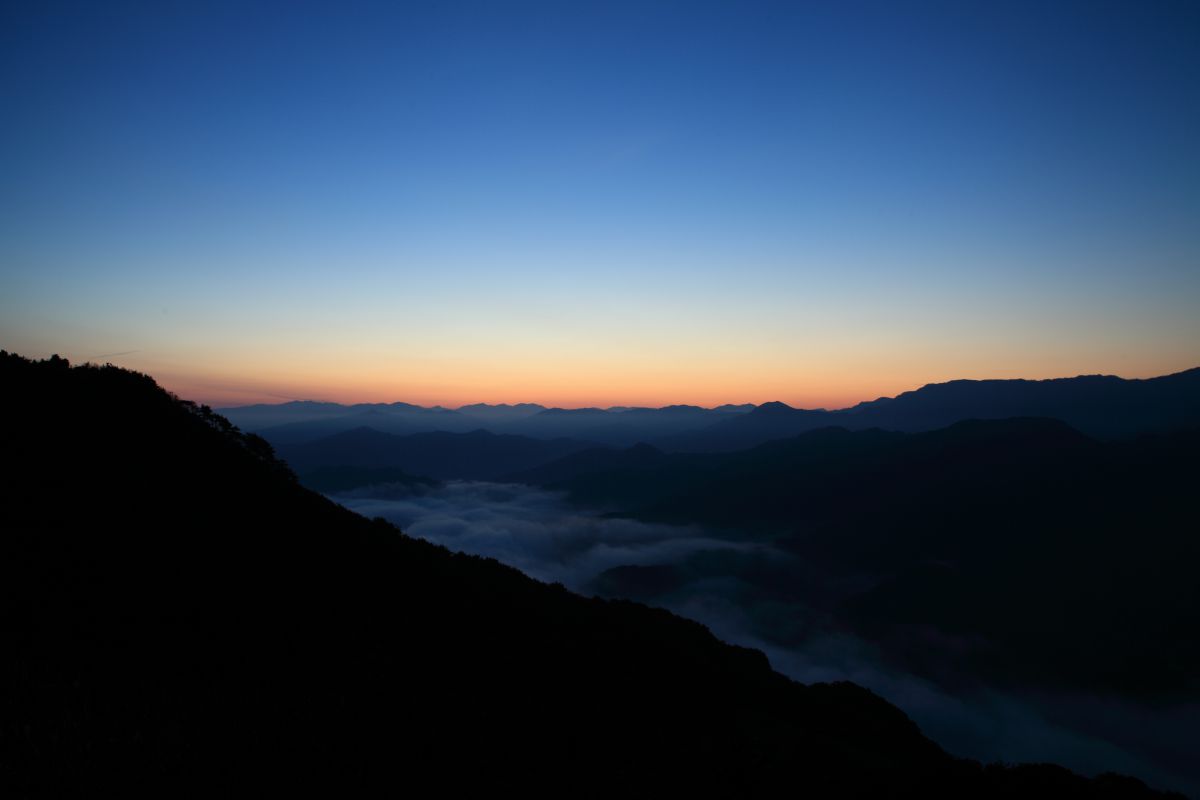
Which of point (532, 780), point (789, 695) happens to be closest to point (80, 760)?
point (532, 780)

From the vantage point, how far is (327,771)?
426 inches

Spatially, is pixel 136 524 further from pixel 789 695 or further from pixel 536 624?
pixel 789 695

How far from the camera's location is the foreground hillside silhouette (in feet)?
35.4

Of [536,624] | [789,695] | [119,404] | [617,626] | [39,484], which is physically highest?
[119,404]

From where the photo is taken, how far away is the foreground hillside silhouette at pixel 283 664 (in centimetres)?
1080

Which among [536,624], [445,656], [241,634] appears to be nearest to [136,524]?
[241,634]

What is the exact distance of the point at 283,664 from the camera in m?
14.5

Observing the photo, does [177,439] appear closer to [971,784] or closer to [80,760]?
[80,760]

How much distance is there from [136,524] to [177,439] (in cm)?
969

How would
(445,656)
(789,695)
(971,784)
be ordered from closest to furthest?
(971,784), (445,656), (789,695)

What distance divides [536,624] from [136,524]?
1582cm

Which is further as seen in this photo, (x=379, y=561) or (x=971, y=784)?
(x=379, y=561)

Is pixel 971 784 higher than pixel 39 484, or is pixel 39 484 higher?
pixel 39 484

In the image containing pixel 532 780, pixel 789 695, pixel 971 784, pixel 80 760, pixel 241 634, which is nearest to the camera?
pixel 80 760
